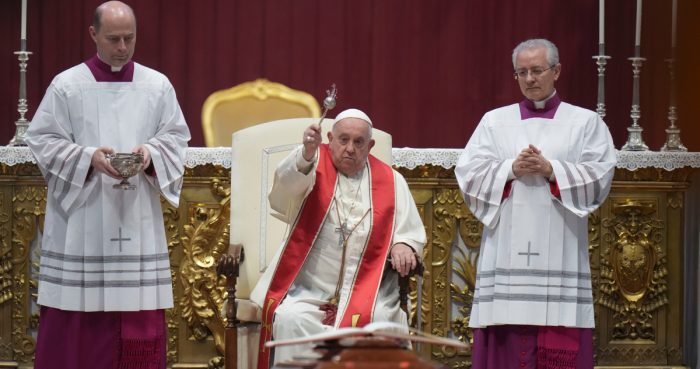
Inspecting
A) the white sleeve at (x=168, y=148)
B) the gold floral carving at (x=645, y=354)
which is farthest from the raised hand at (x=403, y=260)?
the gold floral carving at (x=645, y=354)

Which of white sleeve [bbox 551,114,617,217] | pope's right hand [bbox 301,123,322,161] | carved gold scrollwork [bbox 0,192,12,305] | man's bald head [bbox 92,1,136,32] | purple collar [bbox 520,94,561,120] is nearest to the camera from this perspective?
pope's right hand [bbox 301,123,322,161]

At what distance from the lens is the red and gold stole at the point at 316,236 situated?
16.8ft

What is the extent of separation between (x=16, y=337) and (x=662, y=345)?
3.39m

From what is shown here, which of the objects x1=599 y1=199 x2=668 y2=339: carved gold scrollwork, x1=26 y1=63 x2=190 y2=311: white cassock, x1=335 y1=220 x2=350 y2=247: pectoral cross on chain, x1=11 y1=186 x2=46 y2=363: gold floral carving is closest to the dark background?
x1=599 y1=199 x2=668 y2=339: carved gold scrollwork

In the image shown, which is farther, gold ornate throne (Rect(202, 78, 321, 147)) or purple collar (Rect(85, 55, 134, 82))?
gold ornate throne (Rect(202, 78, 321, 147))

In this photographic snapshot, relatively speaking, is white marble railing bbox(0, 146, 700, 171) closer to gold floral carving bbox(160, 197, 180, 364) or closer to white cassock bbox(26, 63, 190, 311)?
gold floral carving bbox(160, 197, 180, 364)

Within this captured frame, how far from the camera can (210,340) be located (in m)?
6.40

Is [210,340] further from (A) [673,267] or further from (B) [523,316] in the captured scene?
(A) [673,267]

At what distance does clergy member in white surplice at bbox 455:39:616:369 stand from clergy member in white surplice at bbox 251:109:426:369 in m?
0.36

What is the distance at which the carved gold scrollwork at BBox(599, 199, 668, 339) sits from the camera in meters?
6.43

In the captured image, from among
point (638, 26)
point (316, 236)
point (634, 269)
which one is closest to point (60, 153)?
point (316, 236)

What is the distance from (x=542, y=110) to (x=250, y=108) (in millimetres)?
2626

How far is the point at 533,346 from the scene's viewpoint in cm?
525

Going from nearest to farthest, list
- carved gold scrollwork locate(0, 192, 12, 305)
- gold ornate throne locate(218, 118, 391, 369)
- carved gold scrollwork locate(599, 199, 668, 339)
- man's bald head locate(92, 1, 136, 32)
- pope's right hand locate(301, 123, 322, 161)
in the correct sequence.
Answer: pope's right hand locate(301, 123, 322, 161) < man's bald head locate(92, 1, 136, 32) < gold ornate throne locate(218, 118, 391, 369) < carved gold scrollwork locate(0, 192, 12, 305) < carved gold scrollwork locate(599, 199, 668, 339)
